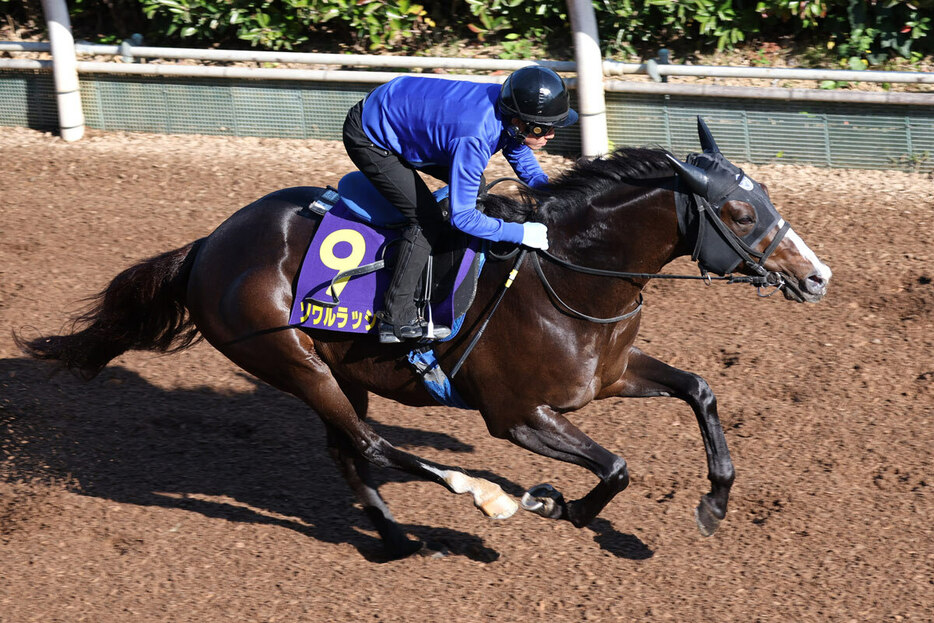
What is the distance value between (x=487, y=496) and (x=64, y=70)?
7.79 m

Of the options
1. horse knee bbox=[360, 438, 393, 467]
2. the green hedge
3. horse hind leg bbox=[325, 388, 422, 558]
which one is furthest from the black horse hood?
the green hedge

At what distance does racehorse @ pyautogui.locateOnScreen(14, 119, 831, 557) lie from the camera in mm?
4352

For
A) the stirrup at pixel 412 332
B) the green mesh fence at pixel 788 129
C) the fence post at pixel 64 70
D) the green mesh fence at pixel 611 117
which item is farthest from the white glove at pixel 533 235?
the fence post at pixel 64 70

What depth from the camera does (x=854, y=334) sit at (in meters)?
6.86

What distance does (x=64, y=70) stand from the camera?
34.4 ft

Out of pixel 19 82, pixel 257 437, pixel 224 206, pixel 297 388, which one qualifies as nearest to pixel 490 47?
pixel 224 206

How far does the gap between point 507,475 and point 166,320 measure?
2.09 meters

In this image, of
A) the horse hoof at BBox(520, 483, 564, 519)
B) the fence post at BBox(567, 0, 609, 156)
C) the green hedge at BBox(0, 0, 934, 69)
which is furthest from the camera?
the green hedge at BBox(0, 0, 934, 69)

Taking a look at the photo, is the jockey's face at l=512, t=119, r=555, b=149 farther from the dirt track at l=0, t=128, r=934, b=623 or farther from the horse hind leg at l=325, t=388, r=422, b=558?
the dirt track at l=0, t=128, r=934, b=623

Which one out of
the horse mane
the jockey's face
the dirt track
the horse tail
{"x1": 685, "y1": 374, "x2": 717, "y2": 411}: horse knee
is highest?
the jockey's face

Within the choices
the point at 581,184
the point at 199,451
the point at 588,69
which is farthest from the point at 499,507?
the point at 588,69

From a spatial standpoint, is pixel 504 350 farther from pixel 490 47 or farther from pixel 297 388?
pixel 490 47

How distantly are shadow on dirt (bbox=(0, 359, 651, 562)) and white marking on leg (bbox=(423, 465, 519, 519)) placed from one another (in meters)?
0.39

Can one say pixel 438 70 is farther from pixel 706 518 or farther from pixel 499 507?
pixel 706 518
